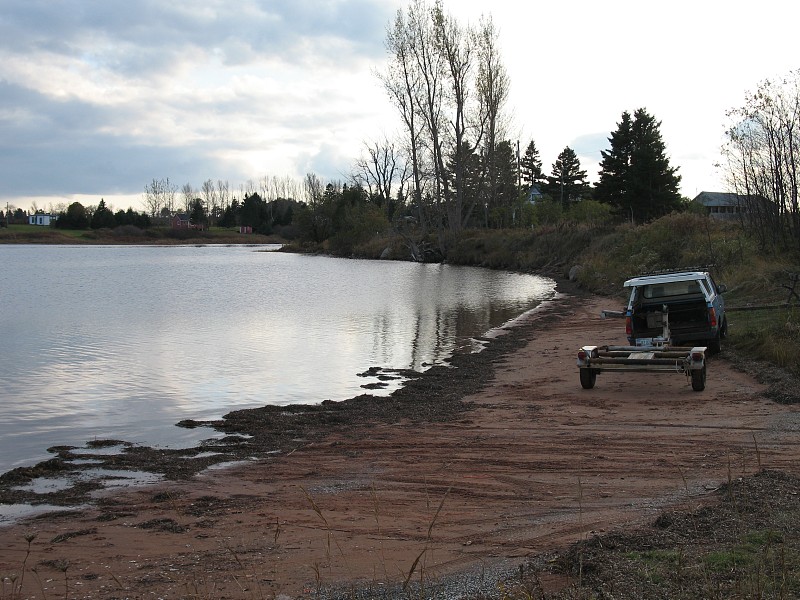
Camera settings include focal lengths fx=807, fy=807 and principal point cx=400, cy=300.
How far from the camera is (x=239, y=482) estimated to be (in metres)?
9.65

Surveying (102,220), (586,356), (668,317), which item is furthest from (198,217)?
(586,356)

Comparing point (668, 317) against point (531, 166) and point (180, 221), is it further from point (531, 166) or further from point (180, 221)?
point (180, 221)

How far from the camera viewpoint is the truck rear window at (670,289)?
1677 cm

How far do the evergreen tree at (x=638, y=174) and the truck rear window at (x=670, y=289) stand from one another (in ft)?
138

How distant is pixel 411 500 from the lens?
841 cm

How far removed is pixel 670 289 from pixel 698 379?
12.4 feet

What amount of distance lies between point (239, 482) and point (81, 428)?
15.5 feet

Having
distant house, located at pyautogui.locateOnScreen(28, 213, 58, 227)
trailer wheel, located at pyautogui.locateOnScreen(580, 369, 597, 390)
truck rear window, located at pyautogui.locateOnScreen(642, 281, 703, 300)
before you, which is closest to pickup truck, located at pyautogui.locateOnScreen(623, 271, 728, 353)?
truck rear window, located at pyautogui.locateOnScreen(642, 281, 703, 300)

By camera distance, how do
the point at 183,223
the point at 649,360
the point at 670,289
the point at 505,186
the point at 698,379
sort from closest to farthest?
1. the point at 698,379
2. the point at 649,360
3. the point at 670,289
4. the point at 505,186
5. the point at 183,223

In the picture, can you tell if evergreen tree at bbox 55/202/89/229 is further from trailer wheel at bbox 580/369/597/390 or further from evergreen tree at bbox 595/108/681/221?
trailer wheel at bbox 580/369/597/390

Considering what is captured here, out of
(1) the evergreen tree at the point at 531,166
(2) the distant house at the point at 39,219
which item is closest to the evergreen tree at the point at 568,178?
(1) the evergreen tree at the point at 531,166

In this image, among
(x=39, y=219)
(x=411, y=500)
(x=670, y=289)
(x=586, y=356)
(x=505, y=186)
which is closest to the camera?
(x=411, y=500)

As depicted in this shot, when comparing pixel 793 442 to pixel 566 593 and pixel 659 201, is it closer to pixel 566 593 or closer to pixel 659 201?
pixel 566 593

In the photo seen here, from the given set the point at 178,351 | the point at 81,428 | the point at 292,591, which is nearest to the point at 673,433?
the point at 292,591
